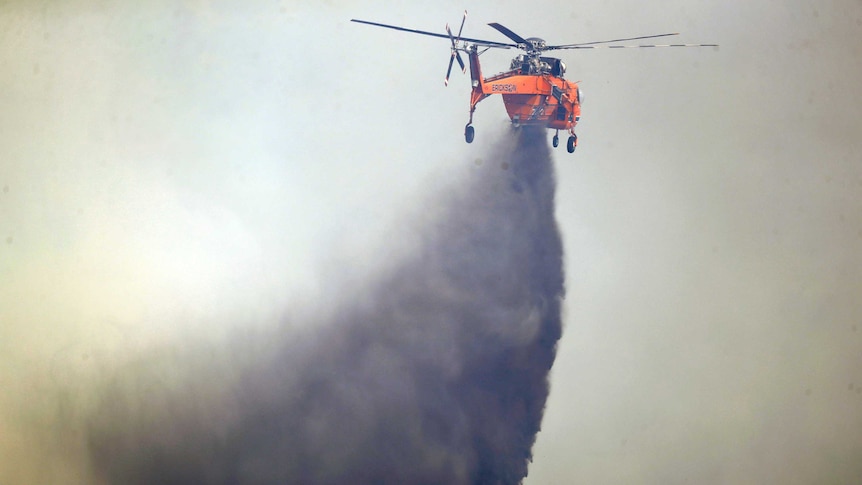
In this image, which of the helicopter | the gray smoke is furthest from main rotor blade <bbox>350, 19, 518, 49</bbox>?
the gray smoke

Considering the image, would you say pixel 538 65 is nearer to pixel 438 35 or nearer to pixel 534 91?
pixel 534 91

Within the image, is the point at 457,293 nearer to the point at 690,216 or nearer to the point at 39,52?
the point at 690,216

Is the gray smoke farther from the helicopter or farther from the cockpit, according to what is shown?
the cockpit

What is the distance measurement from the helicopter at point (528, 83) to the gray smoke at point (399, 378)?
11 cm

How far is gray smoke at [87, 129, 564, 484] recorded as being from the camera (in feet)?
10.2

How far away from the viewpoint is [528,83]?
326 cm

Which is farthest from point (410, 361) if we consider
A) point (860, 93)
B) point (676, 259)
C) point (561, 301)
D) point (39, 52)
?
point (860, 93)

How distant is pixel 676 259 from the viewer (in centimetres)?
353

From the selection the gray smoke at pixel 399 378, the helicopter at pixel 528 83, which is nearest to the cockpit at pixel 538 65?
the helicopter at pixel 528 83

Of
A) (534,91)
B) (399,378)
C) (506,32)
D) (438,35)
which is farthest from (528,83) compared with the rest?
(399,378)

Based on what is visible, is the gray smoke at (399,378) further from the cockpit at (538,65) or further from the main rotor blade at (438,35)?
the main rotor blade at (438,35)

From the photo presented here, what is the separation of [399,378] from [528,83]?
1.34 meters

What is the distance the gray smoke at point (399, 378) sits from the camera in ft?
10.2

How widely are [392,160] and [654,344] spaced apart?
57.2 inches
